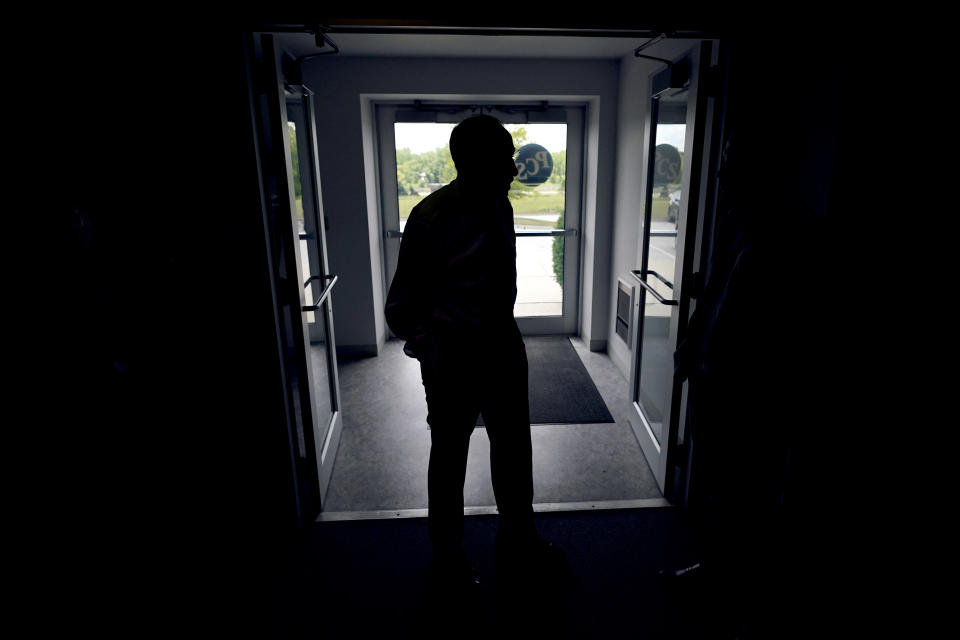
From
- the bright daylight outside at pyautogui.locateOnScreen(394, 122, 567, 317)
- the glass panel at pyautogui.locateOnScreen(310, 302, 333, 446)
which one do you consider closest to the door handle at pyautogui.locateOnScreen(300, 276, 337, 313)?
the glass panel at pyautogui.locateOnScreen(310, 302, 333, 446)

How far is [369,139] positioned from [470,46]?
1072 millimetres

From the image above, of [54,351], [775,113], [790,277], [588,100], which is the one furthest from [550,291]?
[54,351]

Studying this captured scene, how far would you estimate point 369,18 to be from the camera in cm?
154

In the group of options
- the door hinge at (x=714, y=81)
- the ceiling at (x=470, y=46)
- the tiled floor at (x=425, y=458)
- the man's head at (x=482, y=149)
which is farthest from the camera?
the ceiling at (x=470, y=46)

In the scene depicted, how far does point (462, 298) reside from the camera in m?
1.59

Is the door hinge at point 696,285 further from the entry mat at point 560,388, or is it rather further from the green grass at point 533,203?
the green grass at point 533,203

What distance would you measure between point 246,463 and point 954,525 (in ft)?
6.75

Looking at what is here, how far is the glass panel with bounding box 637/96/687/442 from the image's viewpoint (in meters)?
2.35

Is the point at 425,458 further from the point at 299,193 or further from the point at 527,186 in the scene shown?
the point at 527,186

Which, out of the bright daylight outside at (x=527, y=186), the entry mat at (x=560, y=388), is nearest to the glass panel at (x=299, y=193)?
the entry mat at (x=560, y=388)

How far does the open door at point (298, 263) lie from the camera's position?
1.78 m

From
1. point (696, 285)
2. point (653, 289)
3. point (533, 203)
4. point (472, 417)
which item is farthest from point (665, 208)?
point (533, 203)

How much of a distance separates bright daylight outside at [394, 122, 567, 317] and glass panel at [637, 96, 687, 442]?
173cm

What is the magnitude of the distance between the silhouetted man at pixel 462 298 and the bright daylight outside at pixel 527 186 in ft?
8.69
